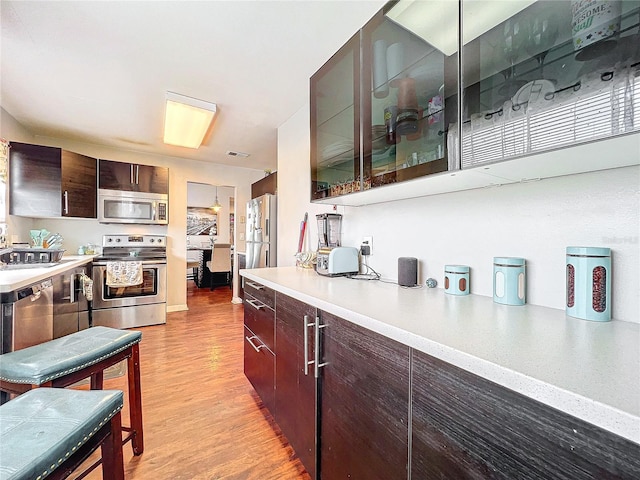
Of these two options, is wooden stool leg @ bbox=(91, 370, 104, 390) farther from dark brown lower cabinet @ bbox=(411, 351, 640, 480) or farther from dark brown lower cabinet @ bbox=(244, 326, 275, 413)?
dark brown lower cabinet @ bbox=(411, 351, 640, 480)

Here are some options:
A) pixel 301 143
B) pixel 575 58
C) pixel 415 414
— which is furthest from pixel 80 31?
pixel 415 414

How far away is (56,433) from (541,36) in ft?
5.83

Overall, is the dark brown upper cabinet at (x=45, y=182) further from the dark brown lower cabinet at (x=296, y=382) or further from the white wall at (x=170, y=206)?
the dark brown lower cabinet at (x=296, y=382)

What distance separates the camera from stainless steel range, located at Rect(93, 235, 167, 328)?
3348mm

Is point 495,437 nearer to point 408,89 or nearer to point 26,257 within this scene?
point 408,89

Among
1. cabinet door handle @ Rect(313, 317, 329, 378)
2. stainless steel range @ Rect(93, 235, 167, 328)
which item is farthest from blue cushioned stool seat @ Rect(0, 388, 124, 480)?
stainless steel range @ Rect(93, 235, 167, 328)

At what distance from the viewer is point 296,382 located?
1342 millimetres

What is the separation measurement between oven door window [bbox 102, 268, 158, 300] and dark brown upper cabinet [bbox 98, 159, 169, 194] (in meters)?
1.10

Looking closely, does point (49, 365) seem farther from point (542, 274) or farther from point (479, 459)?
point (542, 274)

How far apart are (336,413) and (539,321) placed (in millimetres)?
761

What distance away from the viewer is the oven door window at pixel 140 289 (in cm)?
339

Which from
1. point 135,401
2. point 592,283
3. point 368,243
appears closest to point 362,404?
point 592,283

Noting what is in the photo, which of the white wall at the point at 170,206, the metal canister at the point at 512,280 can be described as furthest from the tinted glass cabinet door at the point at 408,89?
the white wall at the point at 170,206

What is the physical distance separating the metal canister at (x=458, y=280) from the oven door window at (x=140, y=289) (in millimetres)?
3685
